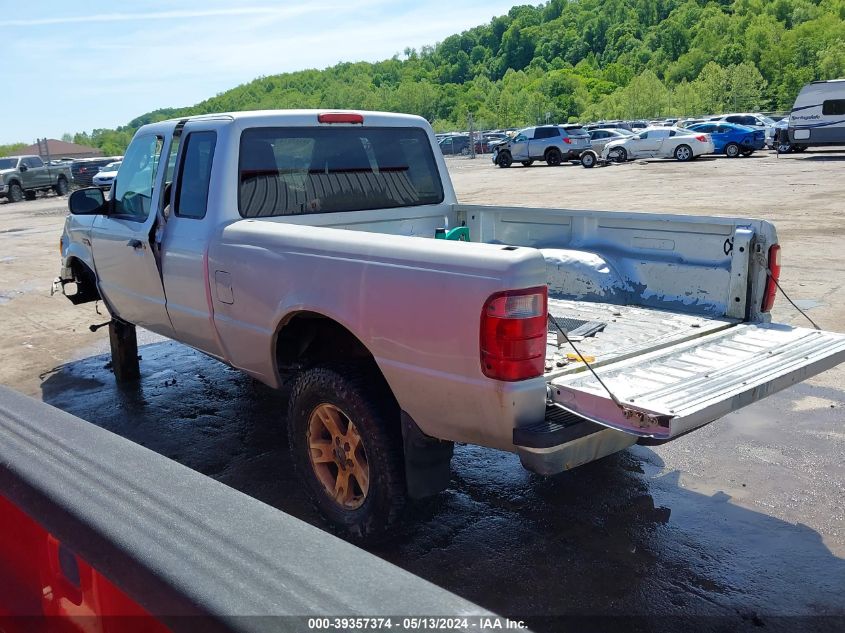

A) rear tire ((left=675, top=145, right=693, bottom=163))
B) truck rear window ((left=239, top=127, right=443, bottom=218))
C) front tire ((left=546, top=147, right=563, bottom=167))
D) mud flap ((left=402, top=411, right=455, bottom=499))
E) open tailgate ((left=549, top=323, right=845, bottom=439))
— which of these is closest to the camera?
open tailgate ((left=549, top=323, right=845, bottom=439))

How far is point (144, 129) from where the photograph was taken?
6.04 metres

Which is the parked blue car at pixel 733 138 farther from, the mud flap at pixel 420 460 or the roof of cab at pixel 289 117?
the mud flap at pixel 420 460

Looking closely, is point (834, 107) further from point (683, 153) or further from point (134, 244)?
point (134, 244)

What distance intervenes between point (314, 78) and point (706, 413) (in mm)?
149776

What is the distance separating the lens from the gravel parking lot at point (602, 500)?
3.54 meters

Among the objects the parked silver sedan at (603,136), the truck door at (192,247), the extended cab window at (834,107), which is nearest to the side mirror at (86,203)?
the truck door at (192,247)

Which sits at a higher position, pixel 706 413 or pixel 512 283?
pixel 512 283

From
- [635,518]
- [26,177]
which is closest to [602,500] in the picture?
[635,518]

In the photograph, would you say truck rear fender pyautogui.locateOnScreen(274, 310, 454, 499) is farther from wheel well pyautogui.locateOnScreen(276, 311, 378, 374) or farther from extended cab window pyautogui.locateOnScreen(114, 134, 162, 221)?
extended cab window pyautogui.locateOnScreen(114, 134, 162, 221)

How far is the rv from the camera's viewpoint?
29.3m

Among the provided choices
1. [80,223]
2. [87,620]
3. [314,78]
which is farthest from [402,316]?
[314,78]

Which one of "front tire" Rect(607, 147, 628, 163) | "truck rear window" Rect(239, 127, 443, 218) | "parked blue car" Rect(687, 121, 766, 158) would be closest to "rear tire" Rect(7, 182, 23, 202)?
"front tire" Rect(607, 147, 628, 163)

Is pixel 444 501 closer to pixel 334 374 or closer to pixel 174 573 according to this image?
pixel 334 374

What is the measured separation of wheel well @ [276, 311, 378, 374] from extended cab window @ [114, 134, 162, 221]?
1.92 metres
